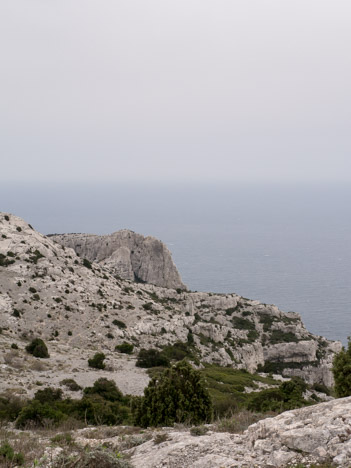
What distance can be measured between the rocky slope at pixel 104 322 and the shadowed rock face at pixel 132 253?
18.5m

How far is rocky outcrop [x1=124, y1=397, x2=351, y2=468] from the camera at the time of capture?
786cm

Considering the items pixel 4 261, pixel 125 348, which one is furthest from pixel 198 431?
pixel 4 261

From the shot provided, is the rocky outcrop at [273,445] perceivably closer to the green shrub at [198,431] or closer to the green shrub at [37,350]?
the green shrub at [198,431]

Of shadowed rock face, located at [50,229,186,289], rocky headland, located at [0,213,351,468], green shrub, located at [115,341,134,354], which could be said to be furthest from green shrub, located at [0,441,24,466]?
shadowed rock face, located at [50,229,186,289]

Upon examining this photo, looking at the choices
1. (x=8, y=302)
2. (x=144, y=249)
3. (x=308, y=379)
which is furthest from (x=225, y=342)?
(x=144, y=249)

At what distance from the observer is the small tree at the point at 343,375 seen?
16.8 metres

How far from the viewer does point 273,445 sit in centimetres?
848

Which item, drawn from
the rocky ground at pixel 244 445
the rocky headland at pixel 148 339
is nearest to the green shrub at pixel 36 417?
the rocky headland at pixel 148 339

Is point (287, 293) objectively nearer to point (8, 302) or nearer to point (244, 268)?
point (244, 268)

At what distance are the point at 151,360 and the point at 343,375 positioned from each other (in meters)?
19.5

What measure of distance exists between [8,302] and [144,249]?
4718 centimetres

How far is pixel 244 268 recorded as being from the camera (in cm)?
18088

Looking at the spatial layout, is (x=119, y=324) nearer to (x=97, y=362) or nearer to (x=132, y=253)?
(x=97, y=362)

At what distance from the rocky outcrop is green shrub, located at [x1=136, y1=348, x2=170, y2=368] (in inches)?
885
